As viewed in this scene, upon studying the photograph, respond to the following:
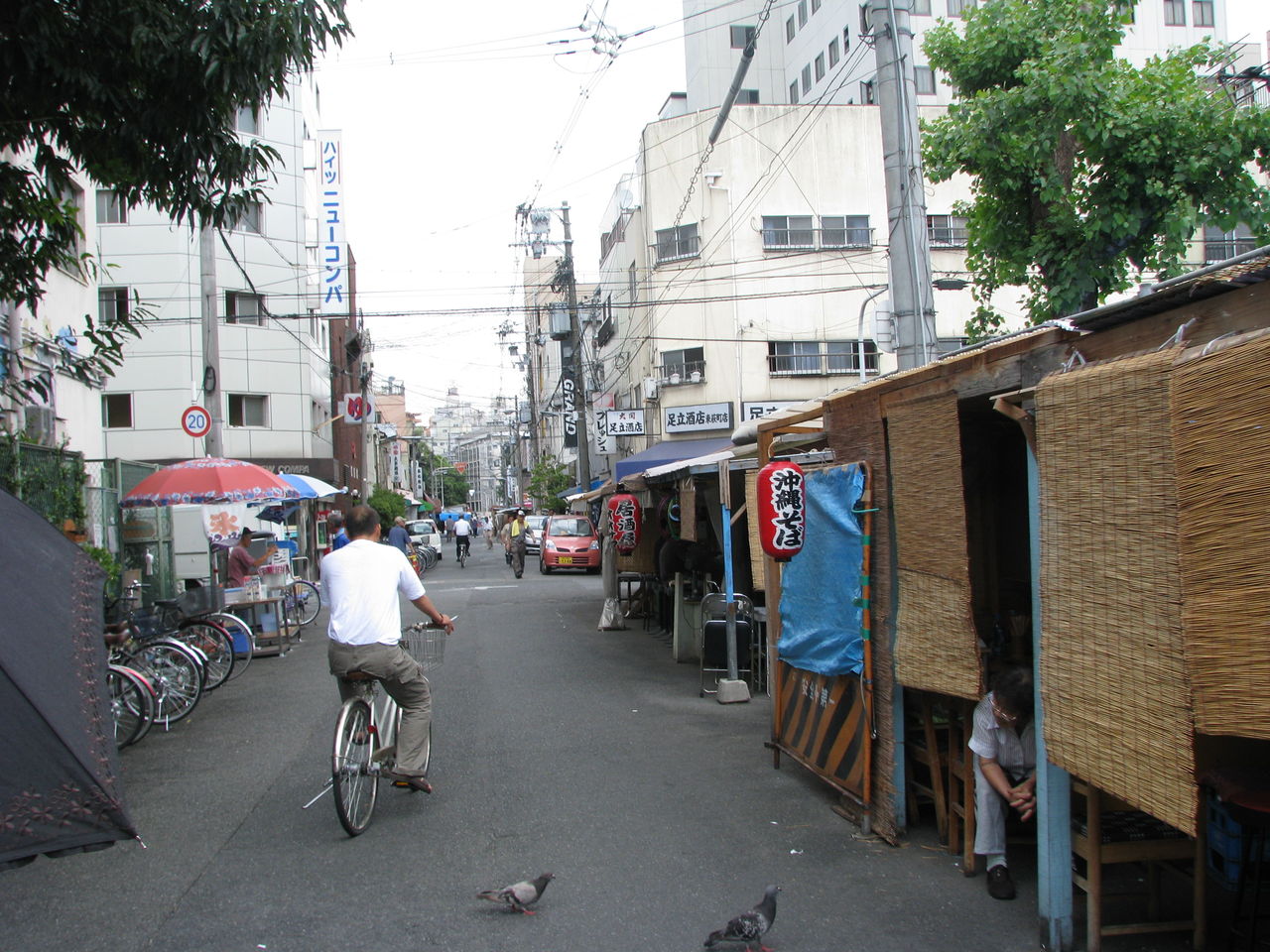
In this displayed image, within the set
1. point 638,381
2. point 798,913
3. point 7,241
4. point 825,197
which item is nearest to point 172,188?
point 7,241

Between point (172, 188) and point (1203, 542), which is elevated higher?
point (172, 188)

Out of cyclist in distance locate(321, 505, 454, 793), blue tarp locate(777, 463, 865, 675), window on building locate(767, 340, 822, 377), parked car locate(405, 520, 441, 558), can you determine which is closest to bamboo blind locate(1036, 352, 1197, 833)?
blue tarp locate(777, 463, 865, 675)

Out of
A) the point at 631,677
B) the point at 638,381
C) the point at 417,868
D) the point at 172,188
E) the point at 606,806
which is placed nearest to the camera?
the point at 417,868

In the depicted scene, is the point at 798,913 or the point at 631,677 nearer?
the point at 798,913

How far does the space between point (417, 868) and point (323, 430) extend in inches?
1311

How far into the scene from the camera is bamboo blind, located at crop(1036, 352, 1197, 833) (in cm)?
354

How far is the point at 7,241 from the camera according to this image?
22.7 feet

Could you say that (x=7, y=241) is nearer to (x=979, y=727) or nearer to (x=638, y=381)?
(x=979, y=727)

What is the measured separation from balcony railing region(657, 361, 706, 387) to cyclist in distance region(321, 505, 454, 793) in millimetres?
24945

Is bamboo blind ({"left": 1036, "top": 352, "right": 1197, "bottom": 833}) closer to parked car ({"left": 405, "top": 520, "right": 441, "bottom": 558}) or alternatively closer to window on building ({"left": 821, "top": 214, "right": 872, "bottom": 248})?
window on building ({"left": 821, "top": 214, "right": 872, "bottom": 248})

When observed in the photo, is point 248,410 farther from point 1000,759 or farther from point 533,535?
point 1000,759

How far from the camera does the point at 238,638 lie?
13148 mm

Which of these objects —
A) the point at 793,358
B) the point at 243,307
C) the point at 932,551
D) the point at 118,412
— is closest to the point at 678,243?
the point at 793,358

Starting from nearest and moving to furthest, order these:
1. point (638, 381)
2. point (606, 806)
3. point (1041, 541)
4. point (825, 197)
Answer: point (1041, 541) → point (606, 806) → point (825, 197) → point (638, 381)
